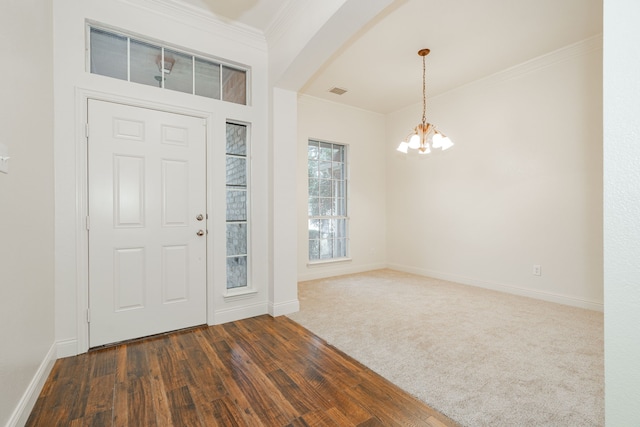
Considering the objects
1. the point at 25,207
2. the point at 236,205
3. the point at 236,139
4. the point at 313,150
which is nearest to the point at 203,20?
the point at 236,139

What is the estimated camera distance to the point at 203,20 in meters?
2.87

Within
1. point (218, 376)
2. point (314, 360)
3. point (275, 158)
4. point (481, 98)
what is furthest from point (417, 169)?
point (218, 376)

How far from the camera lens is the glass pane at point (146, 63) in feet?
8.68

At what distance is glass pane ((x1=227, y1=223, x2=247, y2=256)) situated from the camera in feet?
10.2

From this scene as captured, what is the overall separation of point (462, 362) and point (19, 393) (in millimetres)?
2752

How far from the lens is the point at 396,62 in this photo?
12.4 feet

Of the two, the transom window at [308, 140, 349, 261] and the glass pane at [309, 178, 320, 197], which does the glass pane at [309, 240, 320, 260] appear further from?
the glass pane at [309, 178, 320, 197]

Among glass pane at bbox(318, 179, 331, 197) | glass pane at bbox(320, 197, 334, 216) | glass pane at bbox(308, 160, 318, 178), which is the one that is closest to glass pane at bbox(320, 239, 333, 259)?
glass pane at bbox(320, 197, 334, 216)

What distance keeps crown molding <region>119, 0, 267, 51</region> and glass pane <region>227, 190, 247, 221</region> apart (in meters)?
1.59

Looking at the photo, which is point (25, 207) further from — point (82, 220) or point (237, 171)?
point (237, 171)

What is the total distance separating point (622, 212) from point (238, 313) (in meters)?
3.01

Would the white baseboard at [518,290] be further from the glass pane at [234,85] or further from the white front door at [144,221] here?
the glass pane at [234,85]

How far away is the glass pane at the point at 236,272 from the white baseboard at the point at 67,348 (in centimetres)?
127

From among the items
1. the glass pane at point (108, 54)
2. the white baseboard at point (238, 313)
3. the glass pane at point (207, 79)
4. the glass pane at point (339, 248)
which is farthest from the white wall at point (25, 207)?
the glass pane at point (339, 248)
